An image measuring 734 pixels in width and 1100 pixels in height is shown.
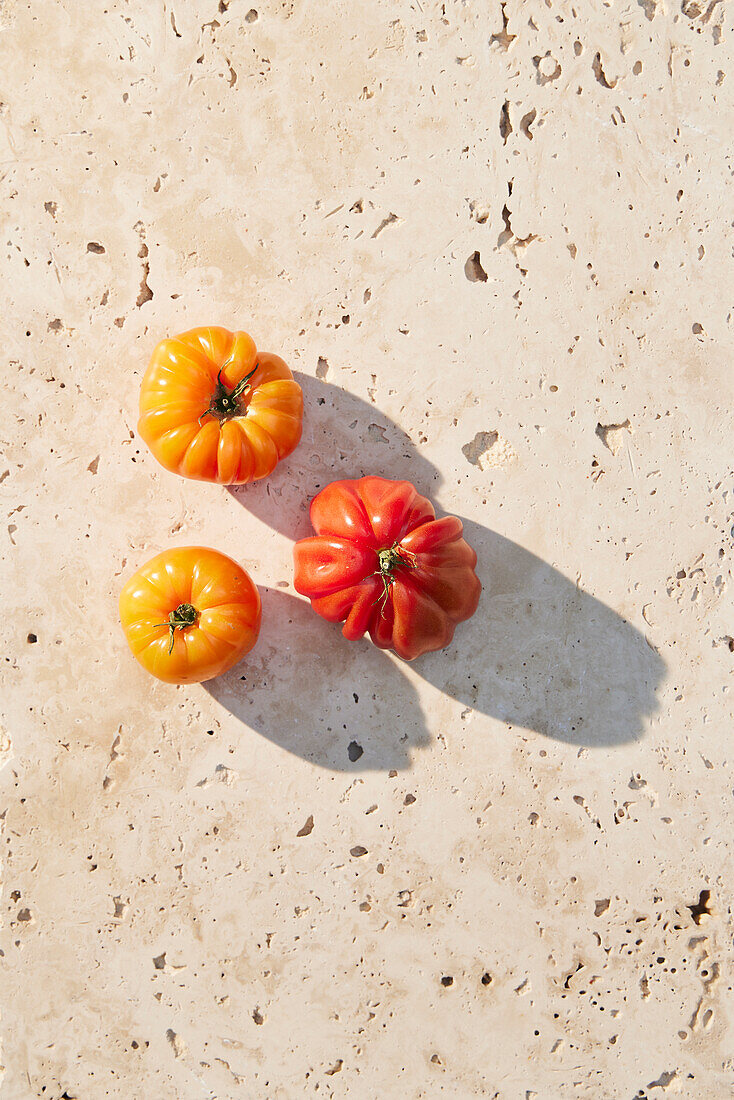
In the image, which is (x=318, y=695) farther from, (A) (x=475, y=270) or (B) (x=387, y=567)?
(A) (x=475, y=270)

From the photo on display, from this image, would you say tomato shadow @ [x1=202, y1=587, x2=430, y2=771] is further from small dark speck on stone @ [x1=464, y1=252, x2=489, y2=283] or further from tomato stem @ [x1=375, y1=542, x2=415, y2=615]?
small dark speck on stone @ [x1=464, y1=252, x2=489, y2=283]

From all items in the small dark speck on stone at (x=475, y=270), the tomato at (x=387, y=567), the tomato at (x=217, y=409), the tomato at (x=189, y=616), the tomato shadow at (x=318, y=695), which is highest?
the small dark speck on stone at (x=475, y=270)

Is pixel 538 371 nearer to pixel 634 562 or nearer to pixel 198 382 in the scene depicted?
pixel 634 562

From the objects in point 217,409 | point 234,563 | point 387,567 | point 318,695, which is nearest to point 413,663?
point 318,695

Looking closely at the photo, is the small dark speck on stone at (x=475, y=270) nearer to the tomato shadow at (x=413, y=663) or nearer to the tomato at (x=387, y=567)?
the tomato shadow at (x=413, y=663)

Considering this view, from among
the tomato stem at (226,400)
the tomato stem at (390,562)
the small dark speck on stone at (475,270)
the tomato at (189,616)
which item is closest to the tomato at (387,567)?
the tomato stem at (390,562)

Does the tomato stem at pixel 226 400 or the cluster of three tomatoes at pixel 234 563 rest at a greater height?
the tomato stem at pixel 226 400
